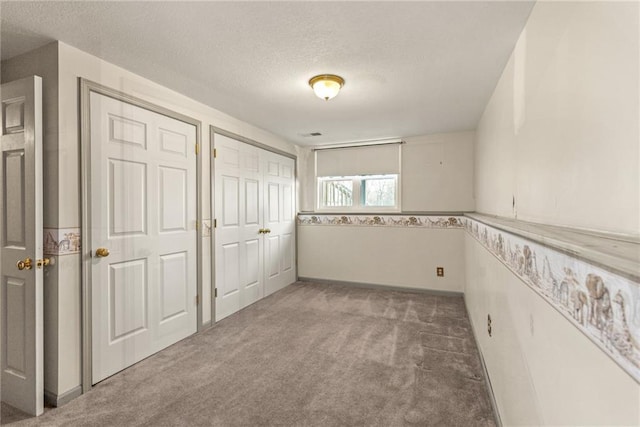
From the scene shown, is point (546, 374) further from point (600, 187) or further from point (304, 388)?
point (304, 388)

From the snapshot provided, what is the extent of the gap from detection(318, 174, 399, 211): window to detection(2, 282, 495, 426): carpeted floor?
1.83m

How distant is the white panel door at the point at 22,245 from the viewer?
5.65ft

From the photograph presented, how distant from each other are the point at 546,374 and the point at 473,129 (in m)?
3.62

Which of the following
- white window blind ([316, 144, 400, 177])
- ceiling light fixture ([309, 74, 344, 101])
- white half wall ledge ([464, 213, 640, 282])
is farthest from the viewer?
white window blind ([316, 144, 400, 177])

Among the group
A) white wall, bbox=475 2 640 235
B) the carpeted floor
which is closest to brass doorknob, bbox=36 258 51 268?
the carpeted floor

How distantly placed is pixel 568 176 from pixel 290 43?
1.60m

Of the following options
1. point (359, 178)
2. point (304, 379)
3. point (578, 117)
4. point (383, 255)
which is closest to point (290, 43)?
point (578, 117)

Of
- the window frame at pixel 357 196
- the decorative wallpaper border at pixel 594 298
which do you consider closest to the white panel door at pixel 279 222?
the window frame at pixel 357 196

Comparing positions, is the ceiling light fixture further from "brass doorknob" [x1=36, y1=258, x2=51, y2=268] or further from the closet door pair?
"brass doorknob" [x1=36, y1=258, x2=51, y2=268]

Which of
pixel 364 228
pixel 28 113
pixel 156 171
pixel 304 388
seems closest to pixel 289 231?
pixel 364 228

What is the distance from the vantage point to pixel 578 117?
0.94 m

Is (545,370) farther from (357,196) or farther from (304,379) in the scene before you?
(357,196)

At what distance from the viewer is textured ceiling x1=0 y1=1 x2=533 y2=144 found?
1503mm

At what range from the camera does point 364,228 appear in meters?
4.46
